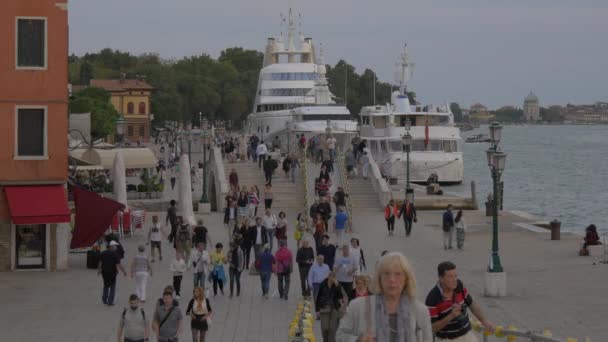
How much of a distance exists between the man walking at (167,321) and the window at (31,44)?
44.8 feet

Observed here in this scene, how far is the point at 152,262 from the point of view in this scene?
96.9 ft

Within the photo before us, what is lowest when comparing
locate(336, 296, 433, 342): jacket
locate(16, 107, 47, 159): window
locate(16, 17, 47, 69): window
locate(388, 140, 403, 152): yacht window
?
locate(388, 140, 403, 152): yacht window

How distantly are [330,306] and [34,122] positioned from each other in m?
12.9

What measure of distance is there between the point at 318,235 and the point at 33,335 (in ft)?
34.1

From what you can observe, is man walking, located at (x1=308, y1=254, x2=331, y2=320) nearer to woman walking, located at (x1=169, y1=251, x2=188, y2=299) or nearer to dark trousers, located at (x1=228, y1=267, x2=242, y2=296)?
woman walking, located at (x1=169, y1=251, x2=188, y2=299)

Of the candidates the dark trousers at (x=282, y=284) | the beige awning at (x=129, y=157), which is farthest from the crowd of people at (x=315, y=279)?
the beige awning at (x=129, y=157)

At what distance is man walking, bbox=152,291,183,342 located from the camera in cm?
1589

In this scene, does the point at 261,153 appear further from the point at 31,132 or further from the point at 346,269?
the point at 346,269

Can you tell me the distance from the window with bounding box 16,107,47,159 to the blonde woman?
71.1ft

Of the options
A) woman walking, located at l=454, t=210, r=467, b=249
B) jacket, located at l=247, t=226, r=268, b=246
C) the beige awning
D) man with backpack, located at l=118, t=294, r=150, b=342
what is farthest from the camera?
the beige awning

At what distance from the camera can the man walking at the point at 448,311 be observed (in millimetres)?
10648

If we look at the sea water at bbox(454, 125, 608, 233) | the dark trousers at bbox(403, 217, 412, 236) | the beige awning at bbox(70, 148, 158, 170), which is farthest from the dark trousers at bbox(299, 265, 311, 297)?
the sea water at bbox(454, 125, 608, 233)

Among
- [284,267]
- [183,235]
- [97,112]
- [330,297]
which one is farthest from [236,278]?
[97,112]

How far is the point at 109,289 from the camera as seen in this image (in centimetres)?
2312
